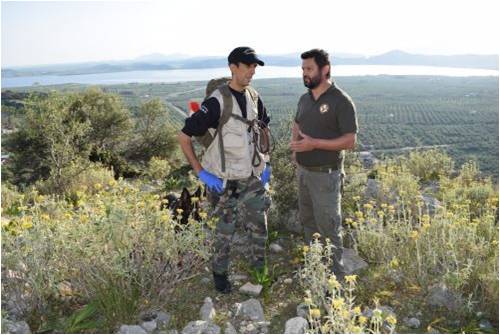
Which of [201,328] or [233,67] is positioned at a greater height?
[233,67]

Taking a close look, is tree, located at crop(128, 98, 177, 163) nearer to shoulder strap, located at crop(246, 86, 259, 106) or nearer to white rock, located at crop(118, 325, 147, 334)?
shoulder strap, located at crop(246, 86, 259, 106)

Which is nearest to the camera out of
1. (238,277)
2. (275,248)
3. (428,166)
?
(238,277)

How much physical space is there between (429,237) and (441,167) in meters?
5.33

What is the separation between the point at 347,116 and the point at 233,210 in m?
1.26

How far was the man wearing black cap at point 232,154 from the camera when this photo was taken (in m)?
3.81

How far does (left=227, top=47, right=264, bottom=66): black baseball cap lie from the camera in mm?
3756

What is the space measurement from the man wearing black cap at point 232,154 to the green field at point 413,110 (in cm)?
2667

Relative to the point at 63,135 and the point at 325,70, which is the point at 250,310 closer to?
the point at 325,70

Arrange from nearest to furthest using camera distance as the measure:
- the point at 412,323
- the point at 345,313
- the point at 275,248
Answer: the point at 345,313, the point at 412,323, the point at 275,248

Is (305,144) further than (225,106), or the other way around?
(305,144)

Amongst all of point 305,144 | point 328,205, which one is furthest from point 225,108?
point 328,205

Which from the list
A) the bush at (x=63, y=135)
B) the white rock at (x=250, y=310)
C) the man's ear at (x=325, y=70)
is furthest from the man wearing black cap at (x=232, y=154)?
the bush at (x=63, y=135)

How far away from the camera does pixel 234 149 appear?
A: 3920 mm

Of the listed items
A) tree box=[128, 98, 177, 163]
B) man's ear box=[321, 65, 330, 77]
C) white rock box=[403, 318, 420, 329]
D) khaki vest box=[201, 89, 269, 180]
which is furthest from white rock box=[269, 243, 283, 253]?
tree box=[128, 98, 177, 163]
